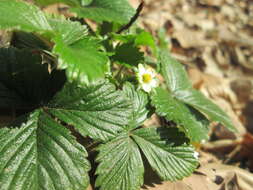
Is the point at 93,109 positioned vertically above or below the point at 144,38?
below

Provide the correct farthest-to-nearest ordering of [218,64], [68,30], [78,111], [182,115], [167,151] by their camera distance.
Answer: [218,64] < [182,115] < [167,151] < [68,30] < [78,111]

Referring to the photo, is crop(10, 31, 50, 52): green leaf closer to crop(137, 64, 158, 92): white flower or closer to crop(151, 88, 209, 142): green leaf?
crop(137, 64, 158, 92): white flower

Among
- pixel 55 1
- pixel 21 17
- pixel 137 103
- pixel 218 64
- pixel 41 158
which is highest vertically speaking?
pixel 55 1

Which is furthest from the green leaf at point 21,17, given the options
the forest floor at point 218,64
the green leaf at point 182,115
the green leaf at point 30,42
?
the forest floor at point 218,64

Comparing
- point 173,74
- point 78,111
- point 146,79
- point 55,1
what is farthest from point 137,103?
point 55,1

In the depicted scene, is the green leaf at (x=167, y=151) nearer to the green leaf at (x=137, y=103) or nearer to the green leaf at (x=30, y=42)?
the green leaf at (x=137, y=103)

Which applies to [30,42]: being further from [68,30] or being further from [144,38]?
[144,38]
